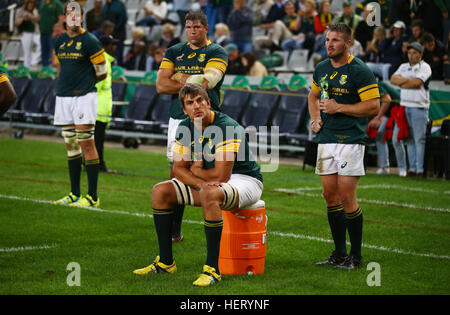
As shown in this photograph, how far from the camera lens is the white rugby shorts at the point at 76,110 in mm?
10906

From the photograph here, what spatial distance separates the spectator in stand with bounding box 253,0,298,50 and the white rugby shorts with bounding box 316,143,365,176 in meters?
14.6

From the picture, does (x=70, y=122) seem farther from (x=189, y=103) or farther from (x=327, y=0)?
(x=327, y=0)

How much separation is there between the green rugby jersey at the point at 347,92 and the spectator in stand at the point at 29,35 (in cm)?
2028

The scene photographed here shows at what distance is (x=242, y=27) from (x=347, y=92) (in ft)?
47.7

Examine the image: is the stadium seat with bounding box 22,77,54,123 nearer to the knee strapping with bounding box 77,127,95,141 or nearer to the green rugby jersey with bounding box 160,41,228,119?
the knee strapping with bounding box 77,127,95,141

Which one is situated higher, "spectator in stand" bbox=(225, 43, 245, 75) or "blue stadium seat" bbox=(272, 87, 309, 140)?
"spectator in stand" bbox=(225, 43, 245, 75)

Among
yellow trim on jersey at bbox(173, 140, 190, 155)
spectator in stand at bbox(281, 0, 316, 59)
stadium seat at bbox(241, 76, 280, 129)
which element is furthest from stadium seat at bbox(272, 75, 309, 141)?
yellow trim on jersey at bbox(173, 140, 190, 155)

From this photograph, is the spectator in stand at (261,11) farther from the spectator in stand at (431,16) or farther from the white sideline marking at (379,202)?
the white sideline marking at (379,202)

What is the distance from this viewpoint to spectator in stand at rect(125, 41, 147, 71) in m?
23.0

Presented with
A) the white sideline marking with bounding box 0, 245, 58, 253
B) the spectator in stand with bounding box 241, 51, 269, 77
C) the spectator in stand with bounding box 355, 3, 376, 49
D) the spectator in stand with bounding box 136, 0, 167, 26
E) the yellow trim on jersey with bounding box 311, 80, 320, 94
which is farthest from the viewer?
the spectator in stand with bounding box 136, 0, 167, 26

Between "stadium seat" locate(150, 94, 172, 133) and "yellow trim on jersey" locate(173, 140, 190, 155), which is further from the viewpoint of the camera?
"stadium seat" locate(150, 94, 172, 133)

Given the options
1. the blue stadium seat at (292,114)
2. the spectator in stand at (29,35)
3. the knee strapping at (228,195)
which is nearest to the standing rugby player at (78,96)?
the knee strapping at (228,195)

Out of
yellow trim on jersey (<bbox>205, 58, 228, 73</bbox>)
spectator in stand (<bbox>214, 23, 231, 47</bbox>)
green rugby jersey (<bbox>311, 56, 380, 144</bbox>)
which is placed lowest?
green rugby jersey (<bbox>311, 56, 380, 144</bbox>)

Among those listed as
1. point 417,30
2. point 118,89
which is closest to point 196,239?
point 417,30
